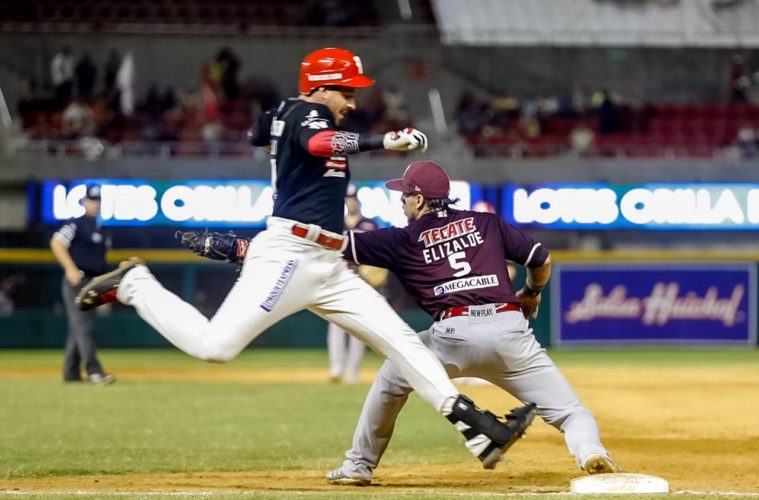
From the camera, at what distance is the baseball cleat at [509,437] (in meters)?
5.86

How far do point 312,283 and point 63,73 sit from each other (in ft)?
63.0

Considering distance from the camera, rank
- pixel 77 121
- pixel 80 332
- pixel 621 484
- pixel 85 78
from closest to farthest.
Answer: pixel 621 484 < pixel 80 332 < pixel 77 121 < pixel 85 78

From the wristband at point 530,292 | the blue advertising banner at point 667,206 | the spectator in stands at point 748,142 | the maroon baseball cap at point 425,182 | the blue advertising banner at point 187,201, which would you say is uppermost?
the maroon baseball cap at point 425,182

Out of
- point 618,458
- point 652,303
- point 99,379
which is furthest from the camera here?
point 652,303

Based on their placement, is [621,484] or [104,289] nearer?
[621,484]

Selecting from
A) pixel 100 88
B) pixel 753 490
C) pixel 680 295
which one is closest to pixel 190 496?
pixel 753 490

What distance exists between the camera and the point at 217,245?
6438 mm

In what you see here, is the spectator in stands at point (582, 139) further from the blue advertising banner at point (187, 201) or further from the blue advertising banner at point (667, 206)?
the blue advertising banner at point (187, 201)

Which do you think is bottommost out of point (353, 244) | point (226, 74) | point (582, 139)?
point (582, 139)

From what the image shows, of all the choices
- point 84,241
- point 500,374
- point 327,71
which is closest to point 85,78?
point 84,241

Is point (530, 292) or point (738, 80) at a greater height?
point (530, 292)

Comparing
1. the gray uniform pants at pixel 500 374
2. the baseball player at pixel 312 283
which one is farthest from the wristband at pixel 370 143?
the gray uniform pants at pixel 500 374

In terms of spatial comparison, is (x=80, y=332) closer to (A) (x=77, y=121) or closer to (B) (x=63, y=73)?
(A) (x=77, y=121)

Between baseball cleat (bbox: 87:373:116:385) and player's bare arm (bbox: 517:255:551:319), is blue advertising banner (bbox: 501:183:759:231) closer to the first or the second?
baseball cleat (bbox: 87:373:116:385)
